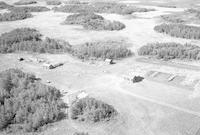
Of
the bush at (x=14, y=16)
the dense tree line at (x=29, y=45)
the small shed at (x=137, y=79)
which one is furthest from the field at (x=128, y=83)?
the bush at (x=14, y=16)

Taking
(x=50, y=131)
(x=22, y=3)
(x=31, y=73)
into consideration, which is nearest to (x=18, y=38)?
(x=31, y=73)

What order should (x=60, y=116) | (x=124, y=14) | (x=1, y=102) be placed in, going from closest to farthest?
(x=60, y=116)
(x=1, y=102)
(x=124, y=14)

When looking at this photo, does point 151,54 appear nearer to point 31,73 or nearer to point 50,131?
point 31,73

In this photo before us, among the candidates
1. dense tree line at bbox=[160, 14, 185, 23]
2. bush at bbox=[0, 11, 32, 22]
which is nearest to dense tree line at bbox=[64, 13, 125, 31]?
dense tree line at bbox=[160, 14, 185, 23]

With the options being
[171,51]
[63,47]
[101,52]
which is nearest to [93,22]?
[63,47]

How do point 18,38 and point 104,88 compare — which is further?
point 18,38

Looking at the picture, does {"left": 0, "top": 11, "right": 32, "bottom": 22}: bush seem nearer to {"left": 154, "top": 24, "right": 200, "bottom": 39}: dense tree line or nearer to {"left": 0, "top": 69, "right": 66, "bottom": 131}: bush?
{"left": 154, "top": 24, "right": 200, "bottom": 39}: dense tree line

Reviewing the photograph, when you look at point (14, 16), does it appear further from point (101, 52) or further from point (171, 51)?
point (171, 51)
